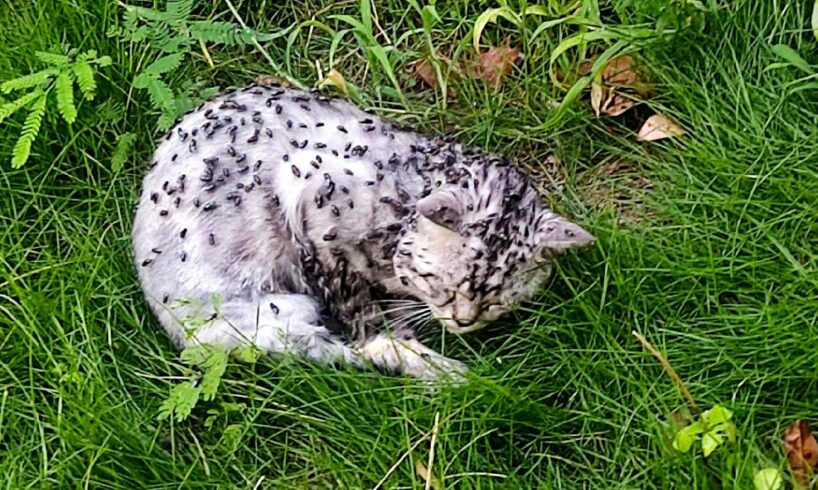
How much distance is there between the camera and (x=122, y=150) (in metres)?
3.76

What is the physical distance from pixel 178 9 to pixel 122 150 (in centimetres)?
51

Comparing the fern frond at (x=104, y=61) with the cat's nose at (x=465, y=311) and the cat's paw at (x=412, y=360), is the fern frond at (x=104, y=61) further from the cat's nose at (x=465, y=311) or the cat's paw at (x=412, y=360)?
the cat's nose at (x=465, y=311)

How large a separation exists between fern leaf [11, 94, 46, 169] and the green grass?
0.42ft

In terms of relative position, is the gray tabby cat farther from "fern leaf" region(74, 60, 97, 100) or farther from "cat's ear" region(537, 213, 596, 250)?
"fern leaf" region(74, 60, 97, 100)

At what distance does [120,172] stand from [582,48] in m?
1.44

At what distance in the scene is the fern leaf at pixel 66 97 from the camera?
3.59 m

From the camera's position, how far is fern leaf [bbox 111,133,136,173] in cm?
374

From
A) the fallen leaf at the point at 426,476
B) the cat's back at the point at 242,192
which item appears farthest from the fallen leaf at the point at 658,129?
the fallen leaf at the point at 426,476

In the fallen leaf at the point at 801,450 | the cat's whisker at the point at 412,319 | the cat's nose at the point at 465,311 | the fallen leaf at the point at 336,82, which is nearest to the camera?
the fallen leaf at the point at 801,450

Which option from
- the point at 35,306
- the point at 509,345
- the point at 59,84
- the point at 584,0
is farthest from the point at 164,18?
the point at 509,345

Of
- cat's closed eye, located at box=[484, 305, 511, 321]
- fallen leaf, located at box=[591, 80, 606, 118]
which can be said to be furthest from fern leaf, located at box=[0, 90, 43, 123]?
fallen leaf, located at box=[591, 80, 606, 118]

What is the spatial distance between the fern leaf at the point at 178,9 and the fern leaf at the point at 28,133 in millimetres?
533

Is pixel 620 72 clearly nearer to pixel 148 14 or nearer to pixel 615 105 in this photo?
pixel 615 105

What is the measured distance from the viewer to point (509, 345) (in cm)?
330
